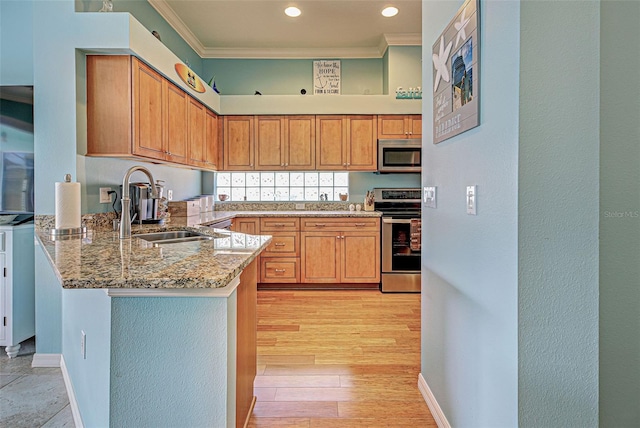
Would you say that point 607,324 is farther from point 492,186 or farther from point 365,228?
point 365,228

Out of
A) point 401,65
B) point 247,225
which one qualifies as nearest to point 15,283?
point 247,225

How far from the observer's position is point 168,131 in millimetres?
3146

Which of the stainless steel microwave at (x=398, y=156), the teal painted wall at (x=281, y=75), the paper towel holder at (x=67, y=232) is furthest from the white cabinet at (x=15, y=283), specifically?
the stainless steel microwave at (x=398, y=156)

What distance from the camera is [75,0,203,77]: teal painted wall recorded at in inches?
102

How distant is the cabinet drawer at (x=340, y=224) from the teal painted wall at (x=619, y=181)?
123 inches

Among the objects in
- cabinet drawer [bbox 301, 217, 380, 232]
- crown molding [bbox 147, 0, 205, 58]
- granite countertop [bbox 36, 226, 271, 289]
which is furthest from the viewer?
cabinet drawer [bbox 301, 217, 380, 232]

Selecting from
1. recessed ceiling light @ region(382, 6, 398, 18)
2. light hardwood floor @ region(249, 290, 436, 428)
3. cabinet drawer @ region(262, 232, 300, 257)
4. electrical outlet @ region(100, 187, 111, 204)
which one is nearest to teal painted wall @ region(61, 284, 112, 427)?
light hardwood floor @ region(249, 290, 436, 428)

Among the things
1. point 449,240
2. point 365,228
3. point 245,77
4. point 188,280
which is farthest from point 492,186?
point 245,77

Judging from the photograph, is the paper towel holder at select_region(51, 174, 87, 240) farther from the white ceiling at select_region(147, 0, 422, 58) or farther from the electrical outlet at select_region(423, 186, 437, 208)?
Answer: the white ceiling at select_region(147, 0, 422, 58)

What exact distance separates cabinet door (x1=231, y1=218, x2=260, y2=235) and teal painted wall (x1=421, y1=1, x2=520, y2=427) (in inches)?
108

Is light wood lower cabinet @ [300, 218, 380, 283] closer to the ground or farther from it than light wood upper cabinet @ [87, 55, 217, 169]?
closer to the ground

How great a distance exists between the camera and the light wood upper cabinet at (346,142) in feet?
14.8

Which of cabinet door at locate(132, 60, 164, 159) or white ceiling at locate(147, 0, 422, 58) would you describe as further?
white ceiling at locate(147, 0, 422, 58)

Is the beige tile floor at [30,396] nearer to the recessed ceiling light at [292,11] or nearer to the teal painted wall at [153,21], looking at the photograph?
the teal painted wall at [153,21]
